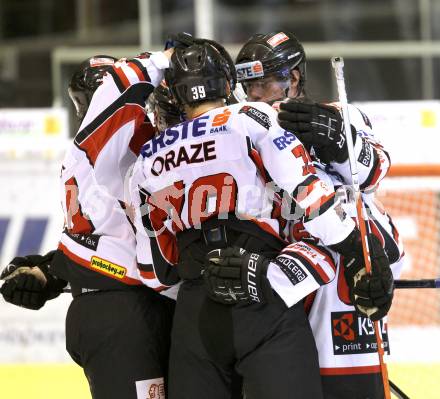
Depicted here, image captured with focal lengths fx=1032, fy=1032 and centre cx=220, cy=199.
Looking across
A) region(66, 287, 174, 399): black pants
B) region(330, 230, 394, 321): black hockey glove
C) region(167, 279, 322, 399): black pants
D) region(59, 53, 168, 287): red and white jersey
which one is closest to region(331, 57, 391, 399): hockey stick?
region(330, 230, 394, 321): black hockey glove

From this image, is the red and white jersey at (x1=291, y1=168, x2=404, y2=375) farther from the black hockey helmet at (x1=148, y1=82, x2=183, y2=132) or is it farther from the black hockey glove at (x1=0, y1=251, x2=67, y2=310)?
the black hockey glove at (x1=0, y1=251, x2=67, y2=310)

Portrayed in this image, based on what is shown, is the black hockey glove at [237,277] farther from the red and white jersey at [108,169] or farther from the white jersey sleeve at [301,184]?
the red and white jersey at [108,169]

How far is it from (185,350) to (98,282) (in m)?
0.42

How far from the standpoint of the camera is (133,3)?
351 inches

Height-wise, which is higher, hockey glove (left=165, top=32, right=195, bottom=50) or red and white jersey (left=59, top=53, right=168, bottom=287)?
hockey glove (left=165, top=32, right=195, bottom=50)

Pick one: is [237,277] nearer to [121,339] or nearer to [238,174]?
[238,174]

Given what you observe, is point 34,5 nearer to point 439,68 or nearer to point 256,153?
point 439,68

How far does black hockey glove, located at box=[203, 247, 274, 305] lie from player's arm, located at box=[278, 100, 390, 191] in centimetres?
35

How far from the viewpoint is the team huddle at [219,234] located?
8.38 feet

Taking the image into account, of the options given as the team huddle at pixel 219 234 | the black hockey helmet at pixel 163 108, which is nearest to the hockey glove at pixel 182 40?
the team huddle at pixel 219 234

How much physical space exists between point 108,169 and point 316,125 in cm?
63

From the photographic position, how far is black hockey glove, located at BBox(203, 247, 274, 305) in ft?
8.25

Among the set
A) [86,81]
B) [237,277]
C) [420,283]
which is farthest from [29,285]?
[420,283]

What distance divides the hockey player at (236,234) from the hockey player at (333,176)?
91 mm
